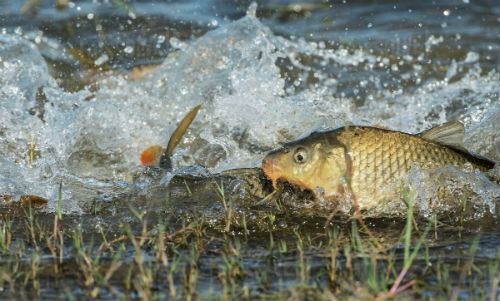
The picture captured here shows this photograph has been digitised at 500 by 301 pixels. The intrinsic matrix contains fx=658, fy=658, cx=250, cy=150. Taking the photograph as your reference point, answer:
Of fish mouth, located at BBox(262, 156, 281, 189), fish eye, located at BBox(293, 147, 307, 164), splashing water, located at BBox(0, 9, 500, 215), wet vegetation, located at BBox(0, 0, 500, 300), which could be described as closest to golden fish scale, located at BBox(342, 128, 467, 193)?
wet vegetation, located at BBox(0, 0, 500, 300)

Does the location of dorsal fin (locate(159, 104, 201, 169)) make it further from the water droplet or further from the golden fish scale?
the water droplet

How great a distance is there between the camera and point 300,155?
3248mm

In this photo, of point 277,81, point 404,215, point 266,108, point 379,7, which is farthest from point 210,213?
point 379,7

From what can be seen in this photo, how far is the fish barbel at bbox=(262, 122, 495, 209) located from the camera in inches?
128

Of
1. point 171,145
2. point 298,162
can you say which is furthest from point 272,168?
point 171,145

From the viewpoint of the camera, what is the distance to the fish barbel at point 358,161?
325cm

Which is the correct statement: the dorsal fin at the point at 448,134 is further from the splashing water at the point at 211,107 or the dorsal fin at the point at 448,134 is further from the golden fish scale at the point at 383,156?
the splashing water at the point at 211,107

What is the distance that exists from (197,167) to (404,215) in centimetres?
128

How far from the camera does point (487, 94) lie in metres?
6.15

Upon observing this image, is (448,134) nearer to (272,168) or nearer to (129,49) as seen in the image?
(272,168)

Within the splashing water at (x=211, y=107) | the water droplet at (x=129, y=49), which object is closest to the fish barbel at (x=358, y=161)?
the splashing water at (x=211, y=107)

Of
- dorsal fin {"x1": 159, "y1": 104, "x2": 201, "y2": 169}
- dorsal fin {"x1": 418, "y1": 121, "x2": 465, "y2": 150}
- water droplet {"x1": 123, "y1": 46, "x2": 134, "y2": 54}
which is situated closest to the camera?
dorsal fin {"x1": 418, "y1": 121, "x2": 465, "y2": 150}

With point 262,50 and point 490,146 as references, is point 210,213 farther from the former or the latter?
point 262,50

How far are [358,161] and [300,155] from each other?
0.29m
